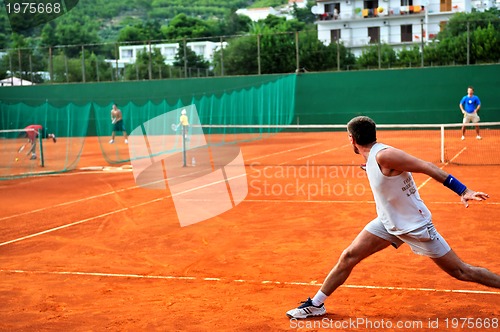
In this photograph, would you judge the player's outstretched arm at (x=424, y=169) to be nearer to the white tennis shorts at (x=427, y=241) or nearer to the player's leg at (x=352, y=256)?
the white tennis shorts at (x=427, y=241)

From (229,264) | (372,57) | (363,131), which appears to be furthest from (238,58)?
(363,131)

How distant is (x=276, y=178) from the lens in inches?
615

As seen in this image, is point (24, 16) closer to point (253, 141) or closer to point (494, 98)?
point (253, 141)

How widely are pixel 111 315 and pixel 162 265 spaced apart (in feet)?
6.03

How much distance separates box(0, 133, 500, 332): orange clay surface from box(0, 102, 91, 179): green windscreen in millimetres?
11616

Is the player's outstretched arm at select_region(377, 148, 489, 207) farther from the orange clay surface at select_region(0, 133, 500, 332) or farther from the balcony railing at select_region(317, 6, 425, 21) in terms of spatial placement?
the balcony railing at select_region(317, 6, 425, 21)

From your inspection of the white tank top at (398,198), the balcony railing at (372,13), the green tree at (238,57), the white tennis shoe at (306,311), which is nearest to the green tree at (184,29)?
the balcony railing at (372,13)

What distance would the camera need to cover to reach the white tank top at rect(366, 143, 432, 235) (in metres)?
5.00

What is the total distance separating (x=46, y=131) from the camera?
105 ft

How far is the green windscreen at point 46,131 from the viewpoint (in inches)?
1000

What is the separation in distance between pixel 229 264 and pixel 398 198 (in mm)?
3073

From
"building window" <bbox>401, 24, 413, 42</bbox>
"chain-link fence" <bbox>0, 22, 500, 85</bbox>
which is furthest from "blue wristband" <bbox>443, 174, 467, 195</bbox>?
"building window" <bbox>401, 24, 413, 42</bbox>

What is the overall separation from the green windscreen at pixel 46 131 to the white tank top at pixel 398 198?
62.6 feet

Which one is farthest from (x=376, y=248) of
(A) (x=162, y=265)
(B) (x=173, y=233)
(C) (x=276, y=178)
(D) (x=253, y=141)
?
(D) (x=253, y=141)
